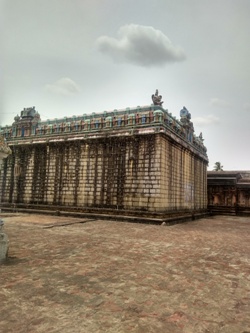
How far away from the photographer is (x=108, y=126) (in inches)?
714

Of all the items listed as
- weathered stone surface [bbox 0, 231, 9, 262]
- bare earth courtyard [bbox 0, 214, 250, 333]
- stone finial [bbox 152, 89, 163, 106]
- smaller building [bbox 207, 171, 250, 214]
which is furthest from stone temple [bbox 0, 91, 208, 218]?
weathered stone surface [bbox 0, 231, 9, 262]

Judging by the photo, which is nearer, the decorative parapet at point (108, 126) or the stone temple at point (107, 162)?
the stone temple at point (107, 162)

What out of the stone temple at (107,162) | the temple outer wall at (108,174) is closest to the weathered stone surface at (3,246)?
the stone temple at (107,162)

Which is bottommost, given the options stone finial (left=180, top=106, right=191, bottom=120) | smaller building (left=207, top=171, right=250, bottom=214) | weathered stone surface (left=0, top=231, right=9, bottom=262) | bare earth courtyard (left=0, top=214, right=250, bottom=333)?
bare earth courtyard (left=0, top=214, right=250, bottom=333)

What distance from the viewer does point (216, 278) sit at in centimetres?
481

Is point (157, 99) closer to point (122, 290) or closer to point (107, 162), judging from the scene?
point (107, 162)

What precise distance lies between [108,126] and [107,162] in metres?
2.72

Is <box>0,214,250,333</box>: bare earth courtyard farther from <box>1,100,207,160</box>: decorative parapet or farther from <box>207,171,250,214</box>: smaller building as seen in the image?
<box>207,171,250,214</box>: smaller building

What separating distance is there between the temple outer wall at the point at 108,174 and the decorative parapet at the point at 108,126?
48 cm

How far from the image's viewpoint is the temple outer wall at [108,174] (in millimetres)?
15703

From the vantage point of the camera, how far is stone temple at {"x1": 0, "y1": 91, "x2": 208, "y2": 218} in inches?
624

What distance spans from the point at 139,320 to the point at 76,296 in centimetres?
112

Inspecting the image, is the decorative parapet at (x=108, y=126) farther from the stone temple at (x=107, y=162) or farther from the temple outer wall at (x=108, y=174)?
the temple outer wall at (x=108, y=174)

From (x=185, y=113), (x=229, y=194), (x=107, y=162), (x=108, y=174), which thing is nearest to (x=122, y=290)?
(x=108, y=174)
